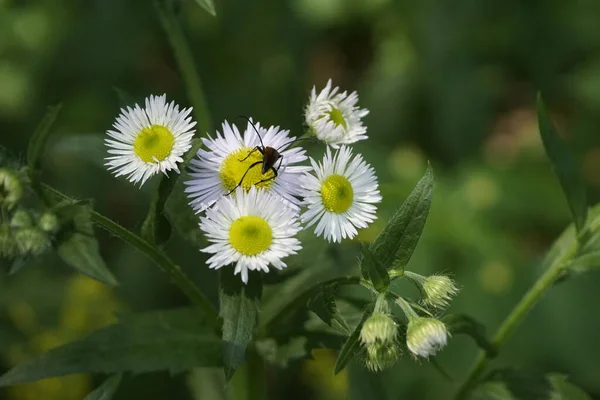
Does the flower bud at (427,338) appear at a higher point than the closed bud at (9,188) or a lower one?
higher

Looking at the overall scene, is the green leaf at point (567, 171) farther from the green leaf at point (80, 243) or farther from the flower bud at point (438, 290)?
the green leaf at point (80, 243)

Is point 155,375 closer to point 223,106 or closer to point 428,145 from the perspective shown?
point 223,106

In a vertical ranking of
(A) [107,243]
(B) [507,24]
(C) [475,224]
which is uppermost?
(B) [507,24]

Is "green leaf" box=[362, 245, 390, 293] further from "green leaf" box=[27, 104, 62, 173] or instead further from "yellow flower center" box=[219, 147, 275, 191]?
"green leaf" box=[27, 104, 62, 173]

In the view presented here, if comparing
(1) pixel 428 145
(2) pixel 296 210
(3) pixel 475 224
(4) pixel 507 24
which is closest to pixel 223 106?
(1) pixel 428 145

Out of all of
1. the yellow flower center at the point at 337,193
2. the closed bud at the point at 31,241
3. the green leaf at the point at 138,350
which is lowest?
the green leaf at the point at 138,350

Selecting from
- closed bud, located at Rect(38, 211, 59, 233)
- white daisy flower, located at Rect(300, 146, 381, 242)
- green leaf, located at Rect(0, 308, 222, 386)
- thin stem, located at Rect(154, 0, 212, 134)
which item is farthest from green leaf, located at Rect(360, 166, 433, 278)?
thin stem, located at Rect(154, 0, 212, 134)

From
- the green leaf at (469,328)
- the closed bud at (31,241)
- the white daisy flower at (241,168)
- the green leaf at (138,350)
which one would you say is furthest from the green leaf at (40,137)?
the green leaf at (469,328)

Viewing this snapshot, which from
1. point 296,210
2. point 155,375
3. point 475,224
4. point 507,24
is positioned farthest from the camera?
point 507,24
